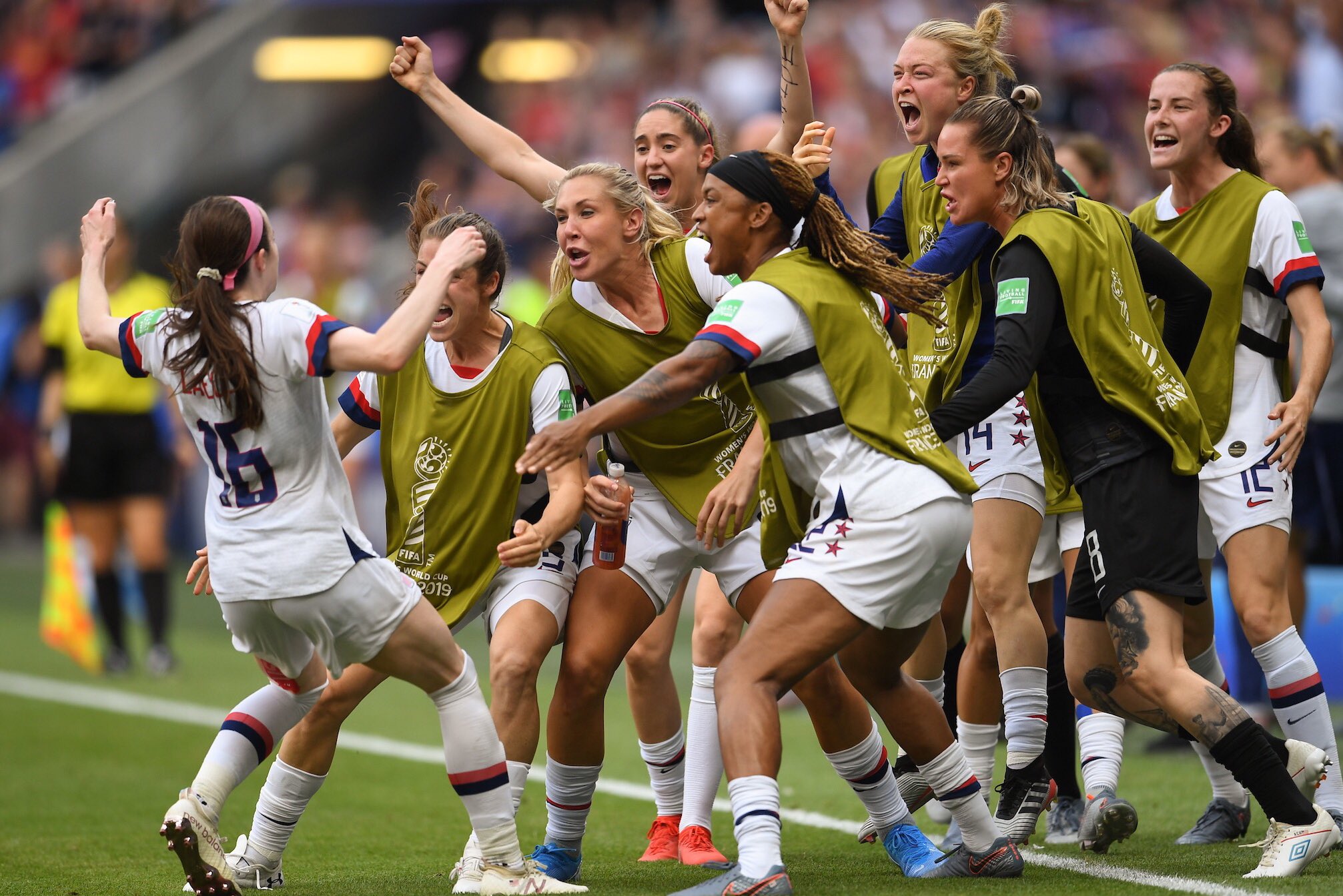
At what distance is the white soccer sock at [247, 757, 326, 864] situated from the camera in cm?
503

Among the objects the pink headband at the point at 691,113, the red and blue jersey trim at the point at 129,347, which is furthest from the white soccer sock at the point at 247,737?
the pink headband at the point at 691,113

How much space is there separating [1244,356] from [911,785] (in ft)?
6.02

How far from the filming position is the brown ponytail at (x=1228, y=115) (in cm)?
551

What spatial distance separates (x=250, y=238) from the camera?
14.8ft

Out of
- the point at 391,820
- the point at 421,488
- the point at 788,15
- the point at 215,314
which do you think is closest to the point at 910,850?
the point at 421,488

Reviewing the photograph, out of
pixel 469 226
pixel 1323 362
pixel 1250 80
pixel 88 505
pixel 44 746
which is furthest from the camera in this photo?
pixel 1250 80

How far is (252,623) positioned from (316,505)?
14.4 inches

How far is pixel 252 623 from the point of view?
450 cm

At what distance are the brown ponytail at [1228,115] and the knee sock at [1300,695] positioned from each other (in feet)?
5.11

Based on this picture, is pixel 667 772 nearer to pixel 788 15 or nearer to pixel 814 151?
pixel 814 151

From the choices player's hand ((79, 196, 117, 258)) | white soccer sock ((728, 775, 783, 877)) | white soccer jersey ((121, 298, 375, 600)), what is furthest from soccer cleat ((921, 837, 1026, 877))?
player's hand ((79, 196, 117, 258))

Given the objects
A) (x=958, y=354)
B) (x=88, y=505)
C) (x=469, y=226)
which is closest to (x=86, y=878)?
(x=469, y=226)

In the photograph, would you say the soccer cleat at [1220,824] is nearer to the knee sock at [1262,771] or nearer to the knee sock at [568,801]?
the knee sock at [1262,771]

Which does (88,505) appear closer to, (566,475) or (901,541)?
(566,475)
